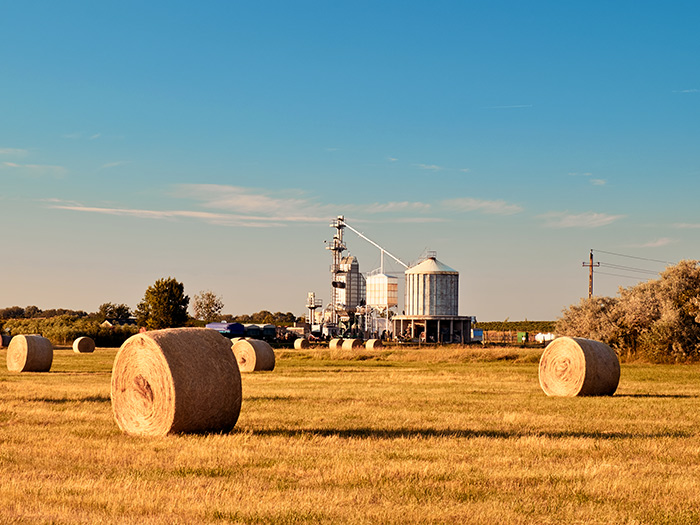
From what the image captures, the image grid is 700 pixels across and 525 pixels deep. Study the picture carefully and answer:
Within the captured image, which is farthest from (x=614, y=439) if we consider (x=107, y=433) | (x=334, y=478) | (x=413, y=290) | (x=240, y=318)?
(x=240, y=318)

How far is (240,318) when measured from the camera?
192 meters

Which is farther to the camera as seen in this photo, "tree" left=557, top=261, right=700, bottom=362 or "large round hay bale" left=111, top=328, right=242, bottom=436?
"tree" left=557, top=261, right=700, bottom=362

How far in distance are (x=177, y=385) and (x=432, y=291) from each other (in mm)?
82985

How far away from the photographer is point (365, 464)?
37.0ft

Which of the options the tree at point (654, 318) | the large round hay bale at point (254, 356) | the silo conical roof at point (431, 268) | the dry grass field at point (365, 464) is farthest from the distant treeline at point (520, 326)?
the dry grass field at point (365, 464)

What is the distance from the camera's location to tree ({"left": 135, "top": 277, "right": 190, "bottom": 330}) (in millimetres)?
101750

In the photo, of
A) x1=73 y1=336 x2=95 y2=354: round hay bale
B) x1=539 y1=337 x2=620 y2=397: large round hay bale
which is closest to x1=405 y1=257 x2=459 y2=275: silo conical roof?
x1=73 y1=336 x2=95 y2=354: round hay bale

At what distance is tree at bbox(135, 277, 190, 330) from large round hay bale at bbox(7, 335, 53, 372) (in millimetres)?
66058

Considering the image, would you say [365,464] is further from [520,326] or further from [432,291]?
[520,326]

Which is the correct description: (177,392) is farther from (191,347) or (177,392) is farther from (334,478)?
(334,478)

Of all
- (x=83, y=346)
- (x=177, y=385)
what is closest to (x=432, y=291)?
(x=83, y=346)

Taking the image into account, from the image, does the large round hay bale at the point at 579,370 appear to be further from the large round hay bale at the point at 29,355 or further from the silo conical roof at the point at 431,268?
the silo conical roof at the point at 431,268

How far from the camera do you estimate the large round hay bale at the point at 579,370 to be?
77.1ft

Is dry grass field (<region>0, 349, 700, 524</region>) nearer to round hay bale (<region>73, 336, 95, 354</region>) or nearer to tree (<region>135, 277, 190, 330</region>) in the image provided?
round hay bale (<region>73, 336, 95, 354</region>)
